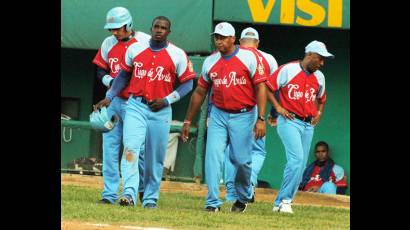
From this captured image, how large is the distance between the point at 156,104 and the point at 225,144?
95 centimetres

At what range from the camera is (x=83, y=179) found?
19609 millimetres

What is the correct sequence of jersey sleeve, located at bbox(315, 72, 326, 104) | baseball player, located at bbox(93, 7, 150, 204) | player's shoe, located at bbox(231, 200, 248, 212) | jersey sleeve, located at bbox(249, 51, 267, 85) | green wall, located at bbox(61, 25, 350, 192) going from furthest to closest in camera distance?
green wall, located at bbox(61, 25, 350, 192), jersey sleeve, located at bbox(315, 72, 326, 104), baseball player, located at bbox(93, 7, 150, 204), player's shoe, located at bbox(231, 200, 248, 212), jersey sleeve, located at bbox(249, 51, 267, 85)

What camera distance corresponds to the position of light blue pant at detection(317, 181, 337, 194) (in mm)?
19781

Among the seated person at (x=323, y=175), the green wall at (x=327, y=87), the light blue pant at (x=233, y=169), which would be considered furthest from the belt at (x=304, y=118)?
the green wall at (x=327, y=87)

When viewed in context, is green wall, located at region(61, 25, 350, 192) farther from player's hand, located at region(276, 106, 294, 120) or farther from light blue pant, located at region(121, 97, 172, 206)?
light blue pant, located at region(121, 97, 172, 206)

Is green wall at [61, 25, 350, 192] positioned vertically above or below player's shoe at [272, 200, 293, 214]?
above

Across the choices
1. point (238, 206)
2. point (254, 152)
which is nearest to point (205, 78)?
point (238, 206)

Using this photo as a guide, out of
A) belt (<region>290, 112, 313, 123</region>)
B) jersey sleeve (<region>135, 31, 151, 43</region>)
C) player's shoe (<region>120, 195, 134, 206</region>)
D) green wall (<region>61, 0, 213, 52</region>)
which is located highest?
Answer: green wall (<region>61, 0, 213, 52</region>)

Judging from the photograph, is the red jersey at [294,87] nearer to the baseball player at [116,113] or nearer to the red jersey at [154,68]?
the red jersey at [154,68]

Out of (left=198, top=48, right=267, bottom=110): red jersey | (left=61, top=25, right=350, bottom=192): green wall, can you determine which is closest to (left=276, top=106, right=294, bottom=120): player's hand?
(left=198, top=48, right=267, bottom=110): red jersey

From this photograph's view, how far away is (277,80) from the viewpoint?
617 inches

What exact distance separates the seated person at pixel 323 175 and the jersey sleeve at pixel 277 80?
4464mm

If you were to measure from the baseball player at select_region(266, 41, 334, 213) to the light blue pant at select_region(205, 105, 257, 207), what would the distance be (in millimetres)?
766
